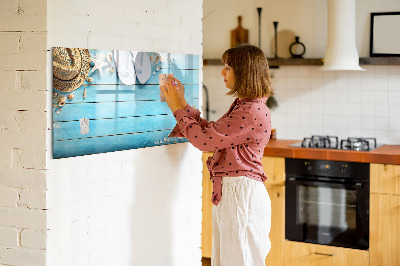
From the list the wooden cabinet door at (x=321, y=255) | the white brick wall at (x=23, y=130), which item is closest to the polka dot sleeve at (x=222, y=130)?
the white brick wall at (x=23, y=130)

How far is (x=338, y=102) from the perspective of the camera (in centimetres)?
490

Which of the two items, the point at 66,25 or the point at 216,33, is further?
the point at 216,33

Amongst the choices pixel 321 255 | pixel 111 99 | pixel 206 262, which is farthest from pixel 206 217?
pixel 111 99

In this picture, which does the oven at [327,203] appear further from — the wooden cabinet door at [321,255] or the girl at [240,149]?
the girl at [240,149]

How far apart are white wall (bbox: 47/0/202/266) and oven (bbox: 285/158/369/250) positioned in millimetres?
1272

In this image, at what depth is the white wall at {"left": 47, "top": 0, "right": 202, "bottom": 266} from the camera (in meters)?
2.47

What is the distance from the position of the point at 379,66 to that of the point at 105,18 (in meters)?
2.78

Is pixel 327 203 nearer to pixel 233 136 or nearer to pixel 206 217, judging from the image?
pixel 206 217

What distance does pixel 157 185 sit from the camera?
3.04 metres

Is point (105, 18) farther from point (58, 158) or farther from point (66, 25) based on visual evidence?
point (58, 158)

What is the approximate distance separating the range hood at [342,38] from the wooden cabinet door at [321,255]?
1.33m

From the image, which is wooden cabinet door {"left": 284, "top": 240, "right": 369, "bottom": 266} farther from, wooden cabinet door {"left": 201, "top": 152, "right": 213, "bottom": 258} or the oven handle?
wooden cabinet door {"left": 201, "top": 152, "right": 213, "bottom": 258}

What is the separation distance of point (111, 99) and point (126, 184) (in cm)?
41

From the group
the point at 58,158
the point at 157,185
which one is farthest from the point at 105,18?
the point at 157,185
